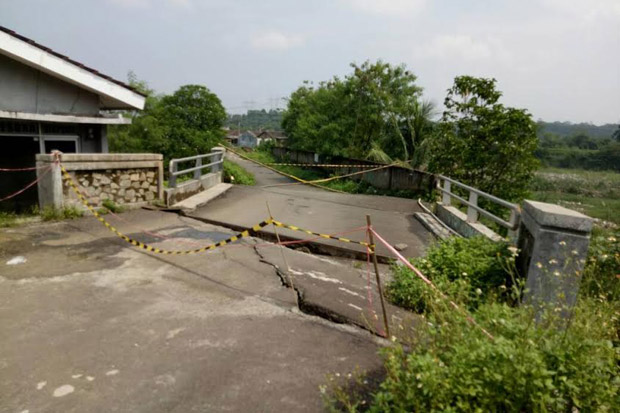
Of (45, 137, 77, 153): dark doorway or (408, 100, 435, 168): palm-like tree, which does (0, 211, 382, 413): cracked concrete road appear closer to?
(45, 137, 77, 153): dark doorway

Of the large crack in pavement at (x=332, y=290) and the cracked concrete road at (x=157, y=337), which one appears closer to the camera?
the cracked concrete road at (x=157, y=337)

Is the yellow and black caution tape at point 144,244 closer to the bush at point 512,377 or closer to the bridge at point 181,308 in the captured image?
the bridge at point 181,308

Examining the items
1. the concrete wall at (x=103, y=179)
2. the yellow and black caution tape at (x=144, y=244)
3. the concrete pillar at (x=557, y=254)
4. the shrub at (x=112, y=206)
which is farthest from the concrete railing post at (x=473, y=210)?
the shrub at (x=112, y=206)

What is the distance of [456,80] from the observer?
41.7 ft

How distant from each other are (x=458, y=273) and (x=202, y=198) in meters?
7.87

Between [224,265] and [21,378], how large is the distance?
3.16 m

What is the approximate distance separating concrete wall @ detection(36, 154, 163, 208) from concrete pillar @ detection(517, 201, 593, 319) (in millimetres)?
8716

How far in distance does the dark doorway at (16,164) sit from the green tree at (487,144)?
12.7m

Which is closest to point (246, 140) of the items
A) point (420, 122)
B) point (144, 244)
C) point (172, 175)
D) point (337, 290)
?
point (420, 122)

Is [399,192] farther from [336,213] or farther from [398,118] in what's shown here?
[398,118]

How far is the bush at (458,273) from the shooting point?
4.69m

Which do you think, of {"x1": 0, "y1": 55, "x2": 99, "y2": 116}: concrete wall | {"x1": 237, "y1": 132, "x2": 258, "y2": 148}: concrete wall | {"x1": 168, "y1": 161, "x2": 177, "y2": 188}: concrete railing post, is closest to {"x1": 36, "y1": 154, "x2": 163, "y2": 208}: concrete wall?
{"x1": 168, "y1": 161, "x2": 177, "y2": 188}: concrete railing post

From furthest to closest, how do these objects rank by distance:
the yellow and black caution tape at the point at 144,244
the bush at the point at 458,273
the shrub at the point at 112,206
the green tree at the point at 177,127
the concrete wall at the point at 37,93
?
the green tree at the point at 177,127 → the concrete wall at the point at 37,93 → the shrub at the point at 112,206 → the yellow and black caution tape at the point at 144,244 → the bush at the point at 458,273

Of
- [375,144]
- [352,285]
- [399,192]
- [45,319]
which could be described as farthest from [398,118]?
[45,319]
